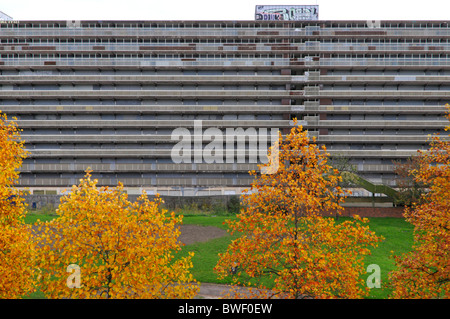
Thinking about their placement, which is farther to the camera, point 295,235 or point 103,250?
point 295,235

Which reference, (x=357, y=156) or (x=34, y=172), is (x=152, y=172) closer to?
(x=34, y=172)

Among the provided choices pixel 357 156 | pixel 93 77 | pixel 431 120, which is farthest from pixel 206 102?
pixel 431 120

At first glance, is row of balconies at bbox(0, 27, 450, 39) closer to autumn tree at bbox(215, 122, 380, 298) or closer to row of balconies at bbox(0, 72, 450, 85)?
row of balconies at bbox(0, 72, 450, 85)

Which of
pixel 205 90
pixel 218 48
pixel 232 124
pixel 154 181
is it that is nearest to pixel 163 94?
pixel 205 90

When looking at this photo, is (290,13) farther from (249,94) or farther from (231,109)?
(231,109)

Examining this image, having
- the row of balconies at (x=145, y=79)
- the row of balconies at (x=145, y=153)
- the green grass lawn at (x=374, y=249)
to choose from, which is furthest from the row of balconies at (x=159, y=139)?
the green grass lawn at (x=374, y=249)

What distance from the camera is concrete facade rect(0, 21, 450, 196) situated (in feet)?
187

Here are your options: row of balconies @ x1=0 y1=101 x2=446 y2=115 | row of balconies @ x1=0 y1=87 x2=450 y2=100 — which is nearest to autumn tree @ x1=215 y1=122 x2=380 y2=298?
row of balconies @ x1=0 y1=101 x2=446 y2=115

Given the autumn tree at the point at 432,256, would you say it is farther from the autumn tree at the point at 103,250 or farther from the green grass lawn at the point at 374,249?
the autumn tree at the point at 103,250

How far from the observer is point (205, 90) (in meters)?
56.8

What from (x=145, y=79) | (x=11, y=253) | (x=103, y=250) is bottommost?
(x=11, y=253)

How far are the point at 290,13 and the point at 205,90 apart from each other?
74.0ft

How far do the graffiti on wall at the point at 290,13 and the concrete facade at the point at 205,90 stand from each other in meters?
1.71
